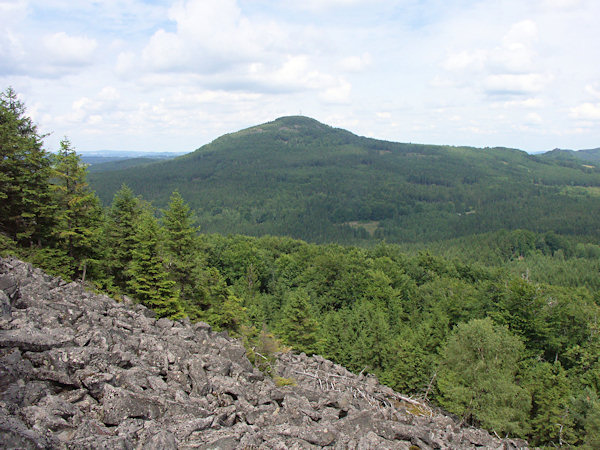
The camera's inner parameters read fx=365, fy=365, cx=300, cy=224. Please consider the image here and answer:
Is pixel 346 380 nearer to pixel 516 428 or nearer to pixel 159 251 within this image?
pixel 516 428

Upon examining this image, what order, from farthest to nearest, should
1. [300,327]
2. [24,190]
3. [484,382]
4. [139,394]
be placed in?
[300,327], [484,382], [24,190], [139,394]

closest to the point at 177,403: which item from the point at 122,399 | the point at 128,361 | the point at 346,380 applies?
the point at 122,399

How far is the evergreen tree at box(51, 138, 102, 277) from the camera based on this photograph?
2330 cm

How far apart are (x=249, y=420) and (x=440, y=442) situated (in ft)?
22.7

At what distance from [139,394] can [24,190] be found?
62.0ft

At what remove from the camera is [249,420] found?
36.7 ft

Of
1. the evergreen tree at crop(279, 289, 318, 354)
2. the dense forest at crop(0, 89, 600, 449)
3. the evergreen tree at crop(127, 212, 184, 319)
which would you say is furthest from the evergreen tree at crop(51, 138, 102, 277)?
the evergreen tree at crop(279, 289, 318, 354)

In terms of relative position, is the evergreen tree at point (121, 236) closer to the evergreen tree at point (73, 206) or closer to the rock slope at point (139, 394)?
the evergreen tree at point (73, 206)

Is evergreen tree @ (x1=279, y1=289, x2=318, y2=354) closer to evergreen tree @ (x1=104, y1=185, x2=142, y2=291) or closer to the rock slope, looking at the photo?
evergreen tree @ (x1=104, y1=185, x2=142, y2=291)

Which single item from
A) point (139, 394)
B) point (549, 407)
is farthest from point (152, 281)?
point (549, 407)

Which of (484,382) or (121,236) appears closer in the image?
(484,382)

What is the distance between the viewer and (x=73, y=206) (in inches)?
917

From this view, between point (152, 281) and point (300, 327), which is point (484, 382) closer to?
point (300, 327)

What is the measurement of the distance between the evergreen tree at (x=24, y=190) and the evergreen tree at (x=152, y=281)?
20.8ft
